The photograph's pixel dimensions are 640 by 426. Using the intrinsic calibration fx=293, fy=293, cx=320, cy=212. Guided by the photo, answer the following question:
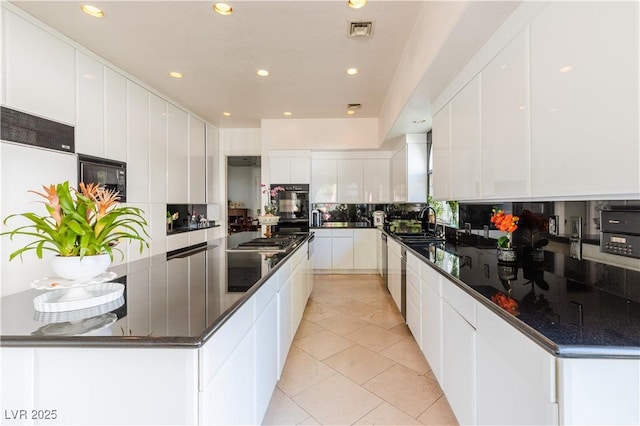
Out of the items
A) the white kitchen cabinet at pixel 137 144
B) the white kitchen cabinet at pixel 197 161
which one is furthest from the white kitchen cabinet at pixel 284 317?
the white kitchen cabinet at pixel 197 161

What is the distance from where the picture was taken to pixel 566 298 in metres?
1.21

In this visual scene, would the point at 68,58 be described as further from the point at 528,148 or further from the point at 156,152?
the point at 528,148

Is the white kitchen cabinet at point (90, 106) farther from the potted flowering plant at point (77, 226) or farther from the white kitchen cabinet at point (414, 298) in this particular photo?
the white kitchen cabinet at point (414, 298)

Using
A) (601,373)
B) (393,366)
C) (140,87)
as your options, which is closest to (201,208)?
(140,87)

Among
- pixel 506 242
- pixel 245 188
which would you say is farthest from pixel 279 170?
pixel 245 188

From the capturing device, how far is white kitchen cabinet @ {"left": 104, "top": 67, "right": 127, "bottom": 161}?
10.5ft

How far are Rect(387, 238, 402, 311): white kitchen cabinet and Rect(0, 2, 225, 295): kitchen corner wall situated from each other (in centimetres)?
304

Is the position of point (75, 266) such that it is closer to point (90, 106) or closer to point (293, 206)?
point (90, 106)

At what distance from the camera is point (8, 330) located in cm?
89

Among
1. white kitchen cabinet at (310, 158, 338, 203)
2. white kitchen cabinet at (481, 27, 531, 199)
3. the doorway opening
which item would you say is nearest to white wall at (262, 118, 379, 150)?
white kitchen cabinet at (310, 158, 338, 203)

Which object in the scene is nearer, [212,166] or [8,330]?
[8,330]

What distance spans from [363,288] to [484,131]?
123 inches

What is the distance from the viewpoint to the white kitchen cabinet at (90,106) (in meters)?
2.88

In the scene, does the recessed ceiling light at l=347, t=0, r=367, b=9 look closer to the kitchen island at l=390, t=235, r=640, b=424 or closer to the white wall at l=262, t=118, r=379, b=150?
the kitchen island at l=390, t=235, r=640, b=424
